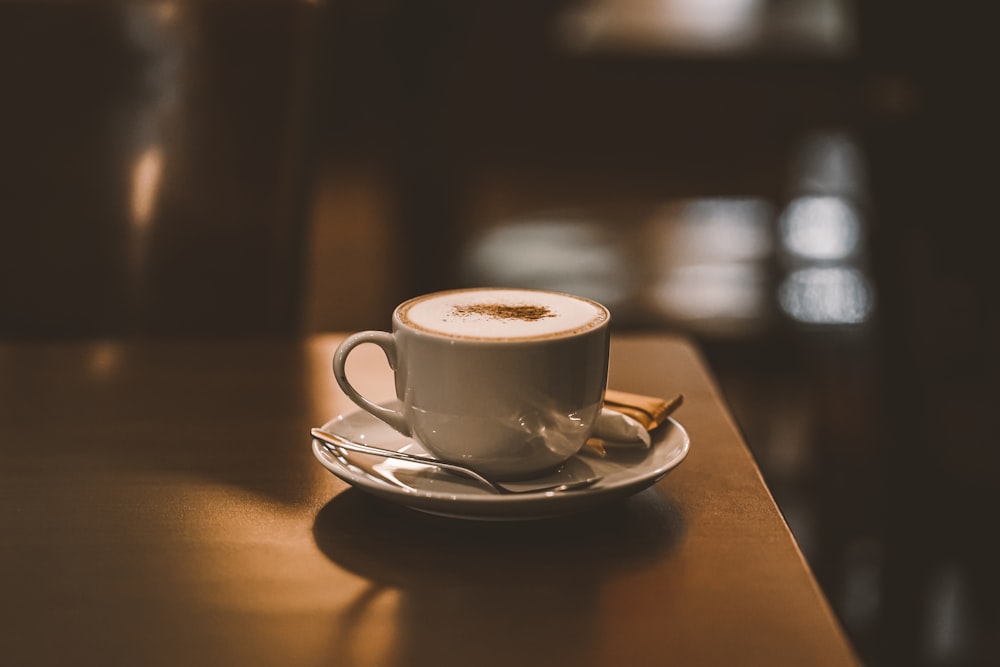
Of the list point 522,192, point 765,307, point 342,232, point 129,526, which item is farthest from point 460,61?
point 129,526

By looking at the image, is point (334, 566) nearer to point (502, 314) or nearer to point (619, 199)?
point (502, 314)

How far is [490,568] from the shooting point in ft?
1.23

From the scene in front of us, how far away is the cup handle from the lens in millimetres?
453

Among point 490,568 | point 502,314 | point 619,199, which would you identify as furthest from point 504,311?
point 619,199

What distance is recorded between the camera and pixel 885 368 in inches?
62.6

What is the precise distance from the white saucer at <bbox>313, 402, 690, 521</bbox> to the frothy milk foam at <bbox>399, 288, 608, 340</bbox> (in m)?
0.07

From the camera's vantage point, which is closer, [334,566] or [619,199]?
[334,566]

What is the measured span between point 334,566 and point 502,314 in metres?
0.14

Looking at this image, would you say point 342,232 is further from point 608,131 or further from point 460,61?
point 608,131

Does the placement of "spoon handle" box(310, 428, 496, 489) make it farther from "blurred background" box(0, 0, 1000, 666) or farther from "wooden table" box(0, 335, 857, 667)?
"blurred background" box(0, 0, 1000, 666)

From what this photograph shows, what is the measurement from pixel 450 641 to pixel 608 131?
2441 millimetres

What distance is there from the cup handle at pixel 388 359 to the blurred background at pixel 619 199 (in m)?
0.43

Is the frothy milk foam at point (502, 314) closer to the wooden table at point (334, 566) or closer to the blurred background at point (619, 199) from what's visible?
the wooden table at point (334, 566)

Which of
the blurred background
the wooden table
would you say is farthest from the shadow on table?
the blurred background
